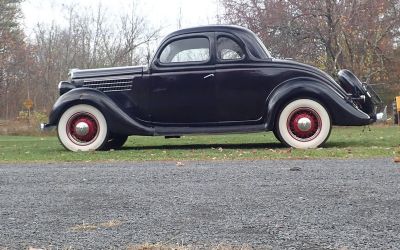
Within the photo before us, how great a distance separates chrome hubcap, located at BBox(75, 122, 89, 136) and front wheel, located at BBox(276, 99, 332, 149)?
314 centimetres

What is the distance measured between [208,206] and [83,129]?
5.60m

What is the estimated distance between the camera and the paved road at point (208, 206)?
2881 millimetres

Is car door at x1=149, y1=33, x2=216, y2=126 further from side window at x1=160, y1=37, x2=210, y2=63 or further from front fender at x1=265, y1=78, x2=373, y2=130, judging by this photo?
front fender at x1=265, y1=78, x2=373, y2=130

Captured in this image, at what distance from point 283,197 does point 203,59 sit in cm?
513

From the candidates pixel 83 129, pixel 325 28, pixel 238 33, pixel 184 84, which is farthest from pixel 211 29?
pixel 325 28

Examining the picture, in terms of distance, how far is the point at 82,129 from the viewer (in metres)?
8.93

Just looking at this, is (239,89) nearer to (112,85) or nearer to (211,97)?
(211,97)

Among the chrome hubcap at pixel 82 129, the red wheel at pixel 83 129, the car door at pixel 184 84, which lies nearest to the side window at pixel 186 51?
the car door at pixel 184 84

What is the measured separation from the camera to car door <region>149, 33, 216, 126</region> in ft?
28.5

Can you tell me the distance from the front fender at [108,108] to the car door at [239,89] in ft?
4.28

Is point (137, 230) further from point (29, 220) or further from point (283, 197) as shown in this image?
point (283, 197)

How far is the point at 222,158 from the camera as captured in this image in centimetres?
688

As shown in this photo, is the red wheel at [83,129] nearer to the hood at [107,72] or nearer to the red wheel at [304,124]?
the hood at [107,72]

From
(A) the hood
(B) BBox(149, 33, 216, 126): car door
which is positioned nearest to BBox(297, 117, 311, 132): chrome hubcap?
(B) BBox(149, 33, 216, 126): car door
